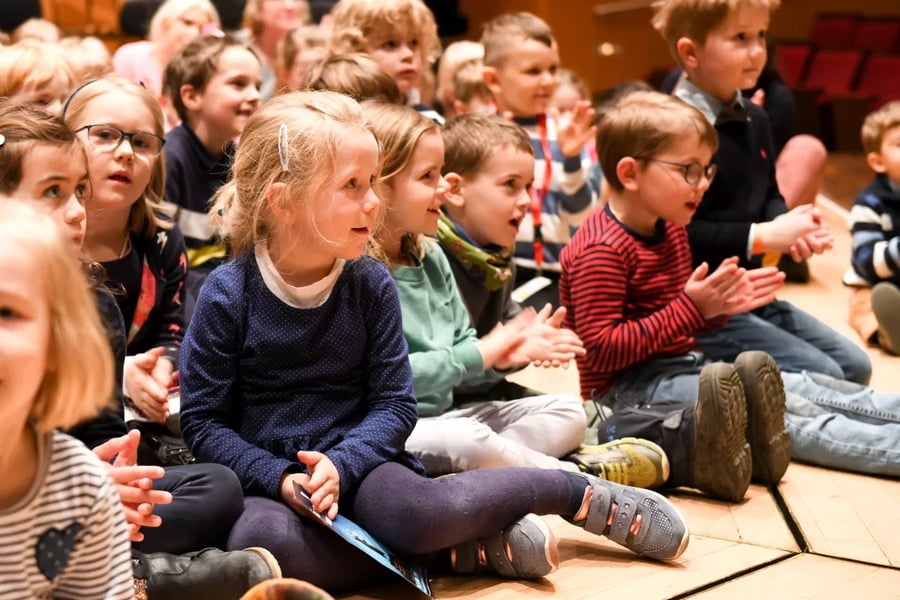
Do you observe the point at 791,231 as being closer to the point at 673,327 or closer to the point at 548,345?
the point at 673,327

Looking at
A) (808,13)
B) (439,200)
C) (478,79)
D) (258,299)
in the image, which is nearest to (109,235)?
(258,299)

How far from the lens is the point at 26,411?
1.40 metres

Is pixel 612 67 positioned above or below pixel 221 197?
below

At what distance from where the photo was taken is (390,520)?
6.54 ft

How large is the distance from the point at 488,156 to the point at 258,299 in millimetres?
806

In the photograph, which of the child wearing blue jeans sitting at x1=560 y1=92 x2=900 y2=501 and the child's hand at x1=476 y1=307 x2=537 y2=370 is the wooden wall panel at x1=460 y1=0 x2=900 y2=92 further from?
the child's hand at x1=476 y1=307 x2=537 y2=370

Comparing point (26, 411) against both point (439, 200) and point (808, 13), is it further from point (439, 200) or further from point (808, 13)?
point (808, 13)

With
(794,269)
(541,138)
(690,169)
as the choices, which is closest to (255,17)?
(541,138)

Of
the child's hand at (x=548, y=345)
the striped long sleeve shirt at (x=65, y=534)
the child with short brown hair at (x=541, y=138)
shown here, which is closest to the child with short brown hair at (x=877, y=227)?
the child with short brown hair at (x=541, y=138)

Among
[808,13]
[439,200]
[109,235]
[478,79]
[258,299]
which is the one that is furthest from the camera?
[808,13]

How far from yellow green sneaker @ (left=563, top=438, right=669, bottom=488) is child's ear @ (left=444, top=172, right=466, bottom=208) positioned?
62 cm

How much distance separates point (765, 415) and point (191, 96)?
175 cm

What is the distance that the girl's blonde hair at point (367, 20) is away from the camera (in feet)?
11.5

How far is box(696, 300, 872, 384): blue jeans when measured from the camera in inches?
120
